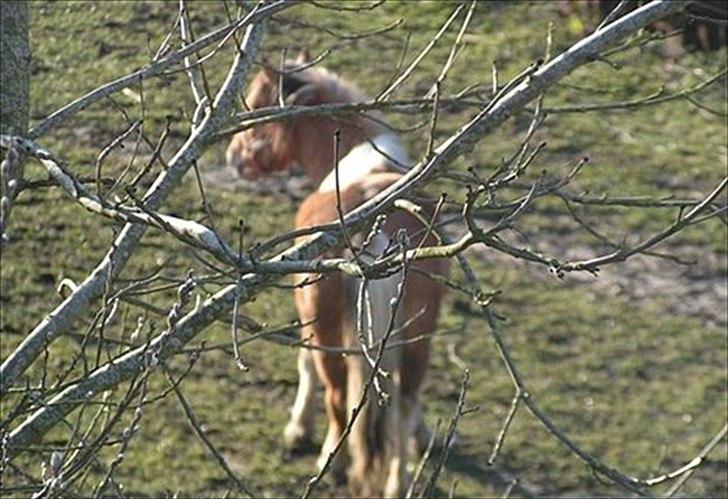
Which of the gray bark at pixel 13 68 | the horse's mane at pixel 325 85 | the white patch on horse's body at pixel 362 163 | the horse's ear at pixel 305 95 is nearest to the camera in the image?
the gray bark at pixel 13 68

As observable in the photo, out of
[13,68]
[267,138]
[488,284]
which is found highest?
[13,68]

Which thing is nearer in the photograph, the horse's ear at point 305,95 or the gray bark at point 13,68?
the gray bark at point 13,68

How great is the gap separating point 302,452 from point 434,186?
239cm

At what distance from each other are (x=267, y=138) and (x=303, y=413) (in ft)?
4.93

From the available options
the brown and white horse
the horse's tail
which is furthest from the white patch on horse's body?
the horse's tail

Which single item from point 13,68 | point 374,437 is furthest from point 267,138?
point 13,68

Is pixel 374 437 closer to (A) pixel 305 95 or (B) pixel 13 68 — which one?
(A) pixel 305 95

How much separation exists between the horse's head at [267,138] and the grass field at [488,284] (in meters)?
0.30

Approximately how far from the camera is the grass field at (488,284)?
7.36m

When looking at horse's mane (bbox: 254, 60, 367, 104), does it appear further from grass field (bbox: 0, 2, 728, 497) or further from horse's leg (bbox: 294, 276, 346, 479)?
horse's leg (bbox: 294, 276, 346, 479)

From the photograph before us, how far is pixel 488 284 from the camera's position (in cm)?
888

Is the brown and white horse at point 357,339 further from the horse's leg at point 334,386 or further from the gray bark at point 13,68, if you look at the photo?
the gray bark at point 13,68

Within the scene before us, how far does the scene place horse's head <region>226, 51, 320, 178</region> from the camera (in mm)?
7703

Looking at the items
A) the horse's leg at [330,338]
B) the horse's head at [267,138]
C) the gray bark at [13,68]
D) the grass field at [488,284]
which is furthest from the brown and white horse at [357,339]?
the gray bark at [13,68]
